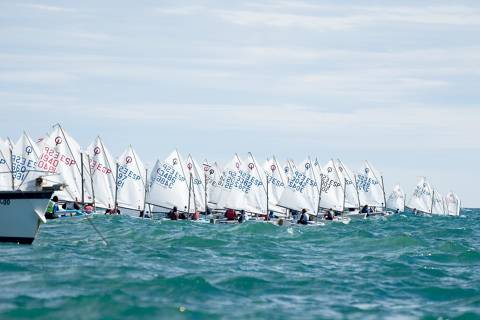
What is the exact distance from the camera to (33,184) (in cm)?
3025

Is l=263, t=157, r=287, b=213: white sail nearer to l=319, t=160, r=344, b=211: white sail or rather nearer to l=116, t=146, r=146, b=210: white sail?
l=319, t=160, r=344, b=211: white sail

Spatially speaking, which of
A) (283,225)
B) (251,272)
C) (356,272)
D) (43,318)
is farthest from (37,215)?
(283,225)

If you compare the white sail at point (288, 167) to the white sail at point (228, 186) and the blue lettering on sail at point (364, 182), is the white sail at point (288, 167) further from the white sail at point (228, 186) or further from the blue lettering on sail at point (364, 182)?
the white sail at point (228, 186)

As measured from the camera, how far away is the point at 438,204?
479 feet

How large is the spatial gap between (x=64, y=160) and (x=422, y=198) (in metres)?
81.4

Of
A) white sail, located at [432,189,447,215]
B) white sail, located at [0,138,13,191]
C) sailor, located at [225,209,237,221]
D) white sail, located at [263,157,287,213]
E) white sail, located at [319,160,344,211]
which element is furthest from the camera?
white sail, located at [432,189,447,215]

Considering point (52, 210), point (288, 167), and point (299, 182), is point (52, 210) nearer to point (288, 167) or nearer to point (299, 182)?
point (299, 182)

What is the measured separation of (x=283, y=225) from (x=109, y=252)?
32406 millimetres

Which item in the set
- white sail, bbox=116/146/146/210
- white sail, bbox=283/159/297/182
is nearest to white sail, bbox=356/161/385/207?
white sail, bbox=283/159/297/182

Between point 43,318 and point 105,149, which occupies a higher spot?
point 105,149

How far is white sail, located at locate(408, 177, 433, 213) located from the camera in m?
135

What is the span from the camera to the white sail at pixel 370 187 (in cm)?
10294

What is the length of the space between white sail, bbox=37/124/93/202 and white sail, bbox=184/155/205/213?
29.2ft

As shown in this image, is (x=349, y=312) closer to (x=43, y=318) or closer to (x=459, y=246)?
(x=43, y=318)
